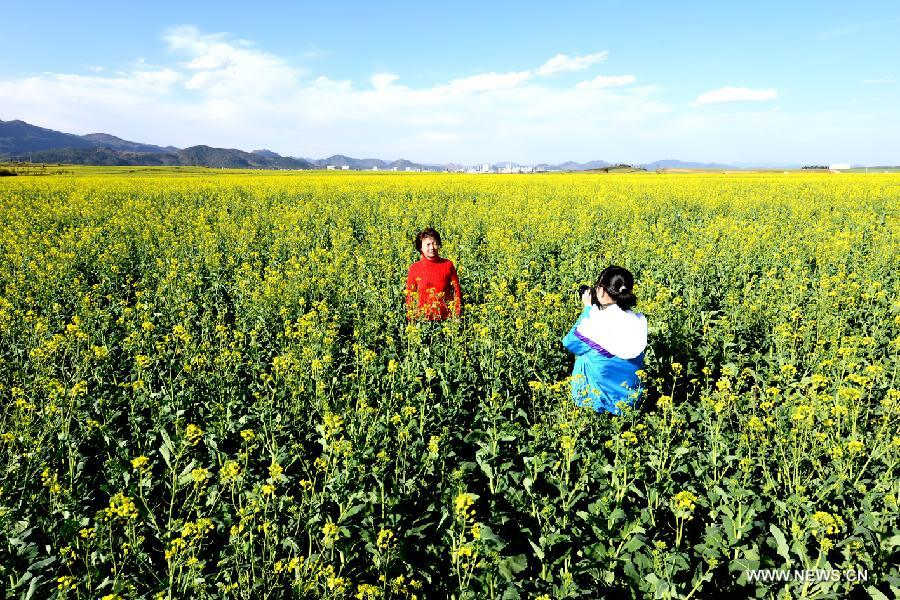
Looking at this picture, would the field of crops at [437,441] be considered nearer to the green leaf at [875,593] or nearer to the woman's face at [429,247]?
the green leaf at [875,593]

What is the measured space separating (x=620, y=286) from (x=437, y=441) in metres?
2.24

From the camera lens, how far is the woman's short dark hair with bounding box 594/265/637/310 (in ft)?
14.7

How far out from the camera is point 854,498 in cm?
325

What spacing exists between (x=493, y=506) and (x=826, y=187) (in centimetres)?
2821

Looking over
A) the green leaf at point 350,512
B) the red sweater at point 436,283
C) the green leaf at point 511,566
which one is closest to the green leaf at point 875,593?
the green leaf at point 511,566

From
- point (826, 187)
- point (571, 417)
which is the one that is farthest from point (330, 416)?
point (826, 187)

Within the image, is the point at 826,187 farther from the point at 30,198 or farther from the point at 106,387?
the point at 30,198

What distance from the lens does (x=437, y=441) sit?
3744 millimetres

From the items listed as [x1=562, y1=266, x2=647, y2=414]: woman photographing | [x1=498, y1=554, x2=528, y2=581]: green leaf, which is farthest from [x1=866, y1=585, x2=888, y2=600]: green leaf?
[x1=562, y1=266, x2=647, y2=414]: woman photographing

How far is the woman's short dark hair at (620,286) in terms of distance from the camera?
4.47 meters

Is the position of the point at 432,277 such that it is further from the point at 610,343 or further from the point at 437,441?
the point at 437,441

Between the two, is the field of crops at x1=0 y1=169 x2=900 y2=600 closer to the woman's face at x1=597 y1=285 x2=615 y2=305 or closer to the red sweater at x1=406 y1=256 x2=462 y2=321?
the red sweater at x1=406 y1=256 x2=462 y2=321

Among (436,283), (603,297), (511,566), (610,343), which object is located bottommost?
(511,566)

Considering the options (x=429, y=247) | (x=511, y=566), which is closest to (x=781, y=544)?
(x=511, y=566)
